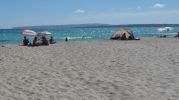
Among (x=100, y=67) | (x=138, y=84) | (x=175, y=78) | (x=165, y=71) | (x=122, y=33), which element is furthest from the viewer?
(x=122, y=33)

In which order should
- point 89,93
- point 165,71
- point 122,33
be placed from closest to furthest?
point 89,93 < point 165,71 < point 122,33

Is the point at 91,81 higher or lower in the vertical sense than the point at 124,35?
higher

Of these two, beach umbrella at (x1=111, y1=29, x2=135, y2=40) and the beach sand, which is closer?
the beach sand

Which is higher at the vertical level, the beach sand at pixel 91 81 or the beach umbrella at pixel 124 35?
the beach sand at pixel 91 81

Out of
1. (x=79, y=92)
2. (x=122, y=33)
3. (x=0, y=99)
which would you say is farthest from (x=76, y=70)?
(x=122, y=33)

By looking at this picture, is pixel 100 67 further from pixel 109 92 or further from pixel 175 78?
pixel 109 92

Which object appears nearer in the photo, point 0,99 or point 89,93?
point 0,99

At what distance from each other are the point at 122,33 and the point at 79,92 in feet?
101

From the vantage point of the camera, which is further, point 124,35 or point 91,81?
point 124,35

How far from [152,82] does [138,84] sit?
0.46m

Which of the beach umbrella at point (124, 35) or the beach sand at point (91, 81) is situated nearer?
the beach sand at point (91, 81)

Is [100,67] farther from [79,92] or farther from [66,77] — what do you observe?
[79,92]

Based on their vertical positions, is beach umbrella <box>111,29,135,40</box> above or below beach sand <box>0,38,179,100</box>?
below

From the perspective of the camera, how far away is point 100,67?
41.3ft
